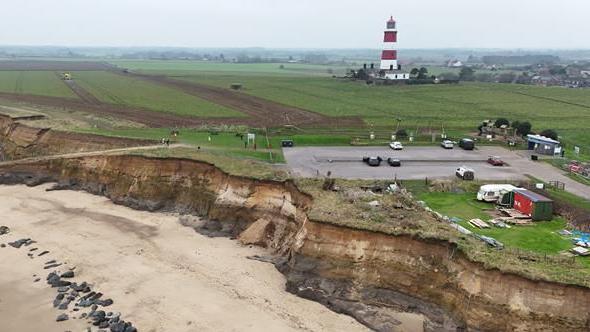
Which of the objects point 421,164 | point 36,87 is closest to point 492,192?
point 421,164

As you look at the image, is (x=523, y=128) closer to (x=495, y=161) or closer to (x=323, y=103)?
(x=495, y=161)

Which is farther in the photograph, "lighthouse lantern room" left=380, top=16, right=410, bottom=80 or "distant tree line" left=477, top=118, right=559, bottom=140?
"lighthouse lantern room" left=380, top=16, right=410, bottom=80

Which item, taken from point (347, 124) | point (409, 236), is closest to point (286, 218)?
point (409, 236)

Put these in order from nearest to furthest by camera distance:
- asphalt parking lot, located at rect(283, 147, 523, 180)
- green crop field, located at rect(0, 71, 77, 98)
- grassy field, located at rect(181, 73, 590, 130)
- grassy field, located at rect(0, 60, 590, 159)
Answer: asphalt parking lot, located at rect(283, 147, 523, 180)
grassy field, located at rect(0, 60, 590, 159)
grassy field, located at rect(181, 73, 590, 130)
green crop field, located at rect(0, 71, 77, 98)

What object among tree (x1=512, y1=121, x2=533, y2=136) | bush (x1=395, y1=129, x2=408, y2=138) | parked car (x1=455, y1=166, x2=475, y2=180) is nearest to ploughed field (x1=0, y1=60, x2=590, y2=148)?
bush (x1=395, y1=129, x2=408, y2=138)

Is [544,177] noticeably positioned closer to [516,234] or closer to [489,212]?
[489,212]

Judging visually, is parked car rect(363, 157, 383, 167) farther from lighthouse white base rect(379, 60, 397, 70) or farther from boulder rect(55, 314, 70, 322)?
lighthouse white base rect(379, 60, 397, 70)
